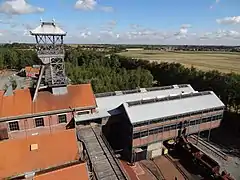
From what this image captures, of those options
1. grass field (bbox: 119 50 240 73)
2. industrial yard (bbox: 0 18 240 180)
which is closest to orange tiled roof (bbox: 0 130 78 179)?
industrial yard (bbox: 0 18 240 180)

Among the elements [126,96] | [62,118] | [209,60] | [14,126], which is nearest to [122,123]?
[126,96]

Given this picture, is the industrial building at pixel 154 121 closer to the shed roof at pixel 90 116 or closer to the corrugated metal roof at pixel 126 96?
the shed roof at pixel 90 116

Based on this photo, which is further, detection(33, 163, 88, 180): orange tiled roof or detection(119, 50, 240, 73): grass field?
detection(119, 50, 240, 73): grass field

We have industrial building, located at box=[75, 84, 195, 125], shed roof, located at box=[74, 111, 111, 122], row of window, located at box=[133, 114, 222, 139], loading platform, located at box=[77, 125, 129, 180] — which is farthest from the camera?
industrial building, located at box=[75, 84, 195, 125]

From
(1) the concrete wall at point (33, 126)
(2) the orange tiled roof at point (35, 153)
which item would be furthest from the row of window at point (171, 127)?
(2) the orange tiled roof at point (35, 153)

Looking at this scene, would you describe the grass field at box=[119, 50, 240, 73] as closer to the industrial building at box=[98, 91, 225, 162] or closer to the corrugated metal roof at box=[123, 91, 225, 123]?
the corrugated metal roof at box=[123, 91, 225, 123]

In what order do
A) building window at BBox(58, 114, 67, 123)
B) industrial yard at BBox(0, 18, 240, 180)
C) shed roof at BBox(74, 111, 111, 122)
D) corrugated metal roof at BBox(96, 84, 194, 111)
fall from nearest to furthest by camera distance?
industrial yard at BBox(0, 18, 240, 180)
shed roof at BBox(74, 111, 111, 122)
building window at BBox(58, 114, 67, 123)
corrugated metal roof at BBox(96, 84, 194, 111)

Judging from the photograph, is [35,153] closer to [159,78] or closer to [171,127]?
[171,127]
